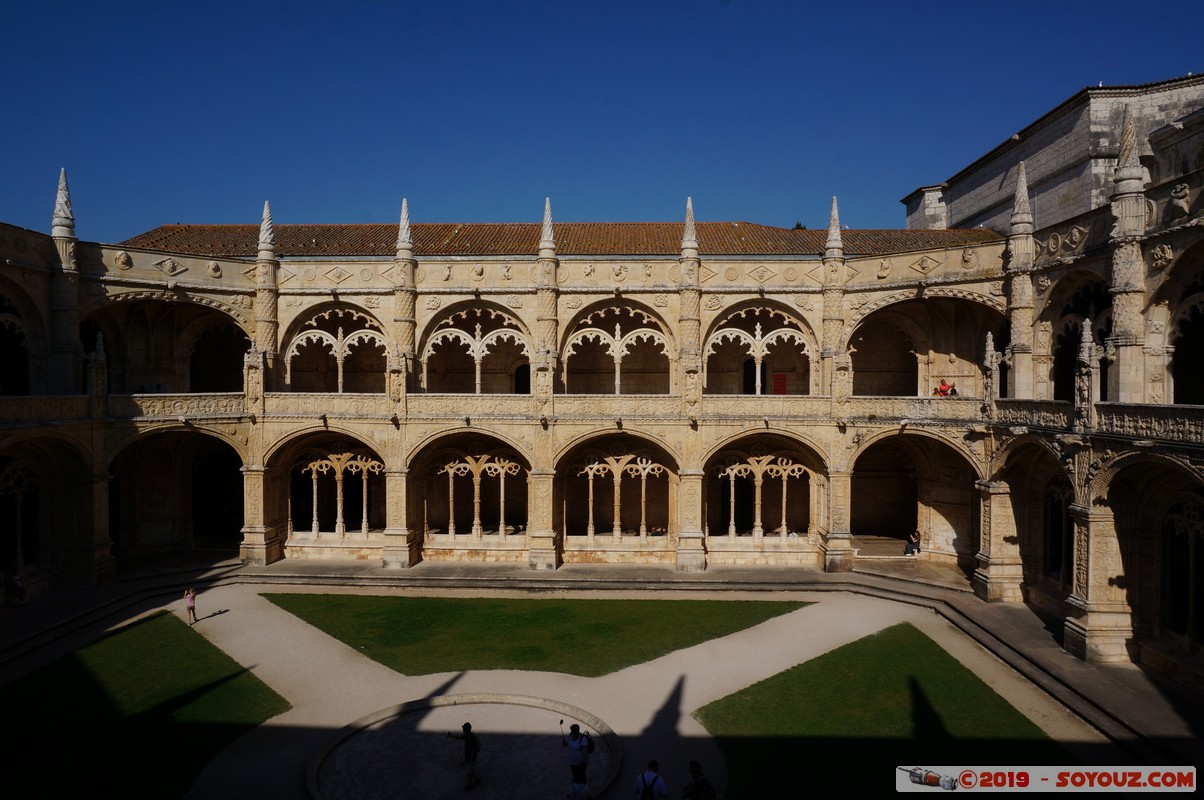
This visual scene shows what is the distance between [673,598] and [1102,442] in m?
12.3

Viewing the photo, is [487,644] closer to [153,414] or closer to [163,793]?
[163,793]

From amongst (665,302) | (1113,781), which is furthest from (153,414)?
(1113,781)

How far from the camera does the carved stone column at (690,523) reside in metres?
24.3

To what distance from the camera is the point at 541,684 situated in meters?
15.2

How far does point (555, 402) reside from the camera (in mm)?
24484

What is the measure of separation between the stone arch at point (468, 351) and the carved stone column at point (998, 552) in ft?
53.5

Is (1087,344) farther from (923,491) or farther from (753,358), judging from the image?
(753,358)

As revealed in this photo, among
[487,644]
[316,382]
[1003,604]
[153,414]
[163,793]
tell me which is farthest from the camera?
[316,382]

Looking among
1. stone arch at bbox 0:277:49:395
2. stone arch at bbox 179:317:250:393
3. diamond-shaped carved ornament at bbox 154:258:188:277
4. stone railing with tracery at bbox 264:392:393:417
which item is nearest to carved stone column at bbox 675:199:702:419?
stone railing with tracery at bbox 264:392:393:417

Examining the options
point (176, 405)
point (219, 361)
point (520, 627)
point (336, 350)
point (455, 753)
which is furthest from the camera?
point (219, 361)

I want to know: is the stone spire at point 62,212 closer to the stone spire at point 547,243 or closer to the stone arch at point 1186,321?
the stone spire at point 547,243

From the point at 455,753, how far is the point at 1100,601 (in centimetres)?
1537

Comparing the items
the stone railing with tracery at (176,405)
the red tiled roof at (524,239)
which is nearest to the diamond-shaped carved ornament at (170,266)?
the red tiled roof at (524,239)

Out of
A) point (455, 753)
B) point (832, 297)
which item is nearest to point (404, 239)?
point (832, 297)
